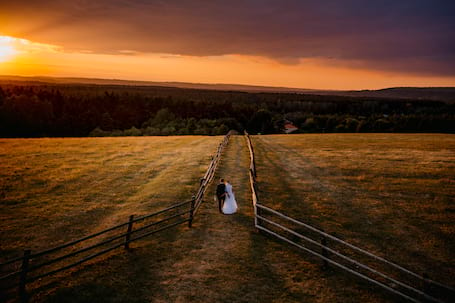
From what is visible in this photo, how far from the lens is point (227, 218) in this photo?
51.3 feet

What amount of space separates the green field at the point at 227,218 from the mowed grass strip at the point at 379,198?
0.08m

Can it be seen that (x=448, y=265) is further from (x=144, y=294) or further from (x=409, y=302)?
(x=144, y=294)

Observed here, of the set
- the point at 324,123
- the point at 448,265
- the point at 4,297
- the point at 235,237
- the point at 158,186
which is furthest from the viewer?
the point at 324,123

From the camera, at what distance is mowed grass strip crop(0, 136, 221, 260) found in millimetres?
14766

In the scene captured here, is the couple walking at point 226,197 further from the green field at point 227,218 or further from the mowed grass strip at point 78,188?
the mowed grass strip at point 78,188

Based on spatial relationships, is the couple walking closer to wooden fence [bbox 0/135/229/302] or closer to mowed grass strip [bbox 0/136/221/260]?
wooden fence [bbox 0/135/229/302]

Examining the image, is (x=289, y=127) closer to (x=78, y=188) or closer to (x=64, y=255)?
(x=78, y=188)

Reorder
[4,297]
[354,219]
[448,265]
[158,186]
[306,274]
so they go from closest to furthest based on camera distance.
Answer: [4,297] < [306,274] < [448,265] < [354,219] < [158,186]

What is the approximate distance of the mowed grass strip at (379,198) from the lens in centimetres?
1323

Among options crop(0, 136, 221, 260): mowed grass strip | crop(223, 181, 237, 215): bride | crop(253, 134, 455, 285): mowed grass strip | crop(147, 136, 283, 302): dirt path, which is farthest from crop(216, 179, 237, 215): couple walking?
Result: crop(0, 136, 221, 260): mowed grass strip

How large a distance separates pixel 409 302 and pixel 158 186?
16.4 metres

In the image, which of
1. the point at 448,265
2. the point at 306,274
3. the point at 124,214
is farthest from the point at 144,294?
the point at 448,265

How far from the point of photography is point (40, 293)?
32.2 ft

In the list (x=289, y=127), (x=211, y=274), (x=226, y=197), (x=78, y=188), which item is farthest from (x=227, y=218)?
(x=289, y=127)
